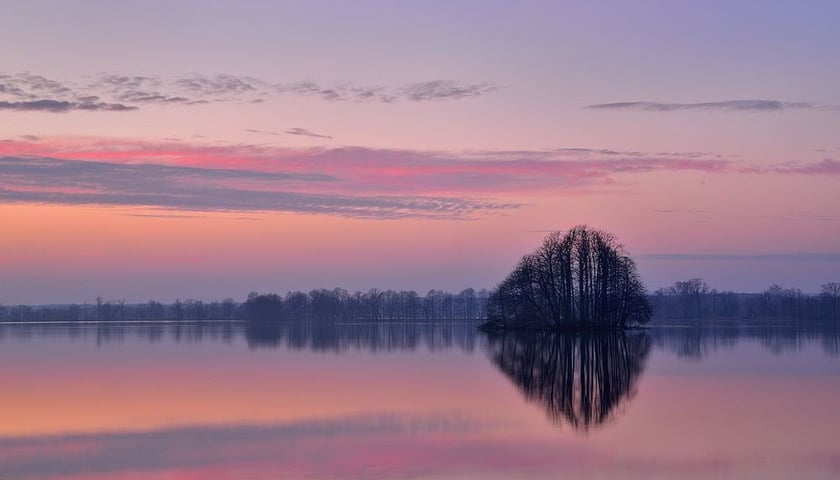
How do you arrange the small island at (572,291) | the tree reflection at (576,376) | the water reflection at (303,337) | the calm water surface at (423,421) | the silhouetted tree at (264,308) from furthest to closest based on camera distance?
the silhouetted tree at (264,308) → the small island at (572,291) → the water reflection at (303,337) → the tree reflection at (576,376) → the calm water surface at (423,421)

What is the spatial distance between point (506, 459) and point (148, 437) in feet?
25.0

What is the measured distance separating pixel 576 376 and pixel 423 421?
12.9 metres

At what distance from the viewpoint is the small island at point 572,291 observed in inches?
3103

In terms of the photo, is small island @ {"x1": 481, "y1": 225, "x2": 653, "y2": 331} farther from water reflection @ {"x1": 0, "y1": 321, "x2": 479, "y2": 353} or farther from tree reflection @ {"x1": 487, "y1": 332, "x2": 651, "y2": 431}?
tree reflection @ {"x1": 487, "y1": 332, "x2": 651, "y2": 431}

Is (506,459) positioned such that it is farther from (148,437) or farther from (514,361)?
(514,361)

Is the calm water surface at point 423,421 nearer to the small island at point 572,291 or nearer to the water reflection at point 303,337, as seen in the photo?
the water reflection at point 303,337

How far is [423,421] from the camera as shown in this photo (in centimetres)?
2109

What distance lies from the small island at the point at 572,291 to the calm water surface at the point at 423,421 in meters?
39.2

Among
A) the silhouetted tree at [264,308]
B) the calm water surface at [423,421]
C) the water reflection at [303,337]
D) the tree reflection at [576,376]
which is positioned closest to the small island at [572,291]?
the water reflection at [303,337]

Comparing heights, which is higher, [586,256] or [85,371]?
[586,256]

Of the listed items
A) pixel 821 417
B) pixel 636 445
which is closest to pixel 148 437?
pixel 636 445

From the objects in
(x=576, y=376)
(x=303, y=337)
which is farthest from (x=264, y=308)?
(x=576, y=376)

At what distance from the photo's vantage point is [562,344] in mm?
57906

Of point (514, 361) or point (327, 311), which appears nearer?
point (514, 361)
